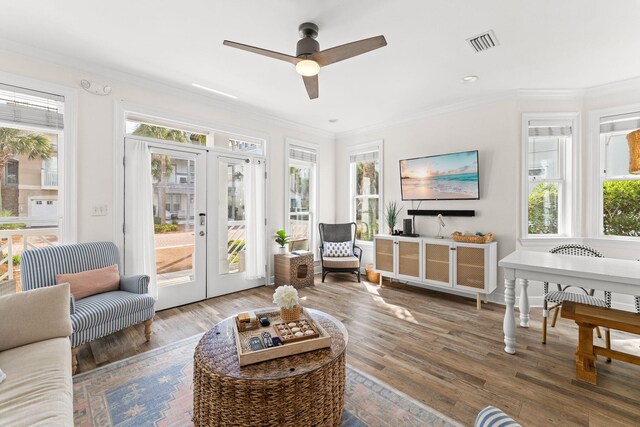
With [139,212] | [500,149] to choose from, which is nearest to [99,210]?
[139,212]

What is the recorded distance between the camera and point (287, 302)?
1918mm

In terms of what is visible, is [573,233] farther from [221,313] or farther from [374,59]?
[221,313]

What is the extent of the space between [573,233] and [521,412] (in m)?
2.82

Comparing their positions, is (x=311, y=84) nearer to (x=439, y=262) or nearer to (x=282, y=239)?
(x=282, y=239)

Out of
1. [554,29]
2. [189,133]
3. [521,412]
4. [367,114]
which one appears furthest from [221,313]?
[554,29]

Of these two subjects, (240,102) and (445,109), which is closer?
(240,102)

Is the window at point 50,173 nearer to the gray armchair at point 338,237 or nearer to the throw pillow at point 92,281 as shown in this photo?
the throw pillow at point 92,281

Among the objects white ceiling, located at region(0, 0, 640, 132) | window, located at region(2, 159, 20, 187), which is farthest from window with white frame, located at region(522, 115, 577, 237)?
window, located at region(2, 159, 20, 187)

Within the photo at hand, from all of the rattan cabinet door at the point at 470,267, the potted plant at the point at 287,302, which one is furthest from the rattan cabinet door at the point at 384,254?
the potted plant at the point at 287,302

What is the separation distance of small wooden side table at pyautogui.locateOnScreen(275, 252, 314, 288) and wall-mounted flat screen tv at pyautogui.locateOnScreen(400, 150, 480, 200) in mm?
1904

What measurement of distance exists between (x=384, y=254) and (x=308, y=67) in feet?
10.2

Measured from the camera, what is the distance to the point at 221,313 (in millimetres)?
3412

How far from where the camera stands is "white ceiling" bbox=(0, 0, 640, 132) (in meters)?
2.11

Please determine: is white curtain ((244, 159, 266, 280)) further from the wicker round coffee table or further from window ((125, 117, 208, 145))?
A: the wicker round coffee table
